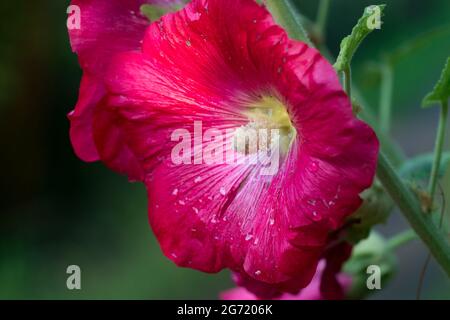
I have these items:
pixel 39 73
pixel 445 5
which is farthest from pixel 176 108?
pixel 39 73

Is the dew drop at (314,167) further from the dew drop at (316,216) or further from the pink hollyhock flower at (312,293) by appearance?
the pink hollyhock flower at (312,293)

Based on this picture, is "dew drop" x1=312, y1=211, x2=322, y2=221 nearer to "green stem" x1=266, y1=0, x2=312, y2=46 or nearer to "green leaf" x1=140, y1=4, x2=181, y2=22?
"green stem" x1=266, y1=0, x2=312, y2=46

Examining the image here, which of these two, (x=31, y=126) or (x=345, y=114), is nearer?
(x=345, y=114)

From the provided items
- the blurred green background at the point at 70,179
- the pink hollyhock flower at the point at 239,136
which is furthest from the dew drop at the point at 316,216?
the blurred green background at the point at 70,179

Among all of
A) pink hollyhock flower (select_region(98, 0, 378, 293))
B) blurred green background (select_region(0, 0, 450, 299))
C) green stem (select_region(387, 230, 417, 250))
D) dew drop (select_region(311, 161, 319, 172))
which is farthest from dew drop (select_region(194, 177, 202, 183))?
blurred green background (select_region(0, 0, 450, 299))

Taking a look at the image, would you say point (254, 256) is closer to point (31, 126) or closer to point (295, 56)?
point (295, 56)

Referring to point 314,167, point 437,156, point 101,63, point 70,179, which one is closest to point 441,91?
point 437,156
